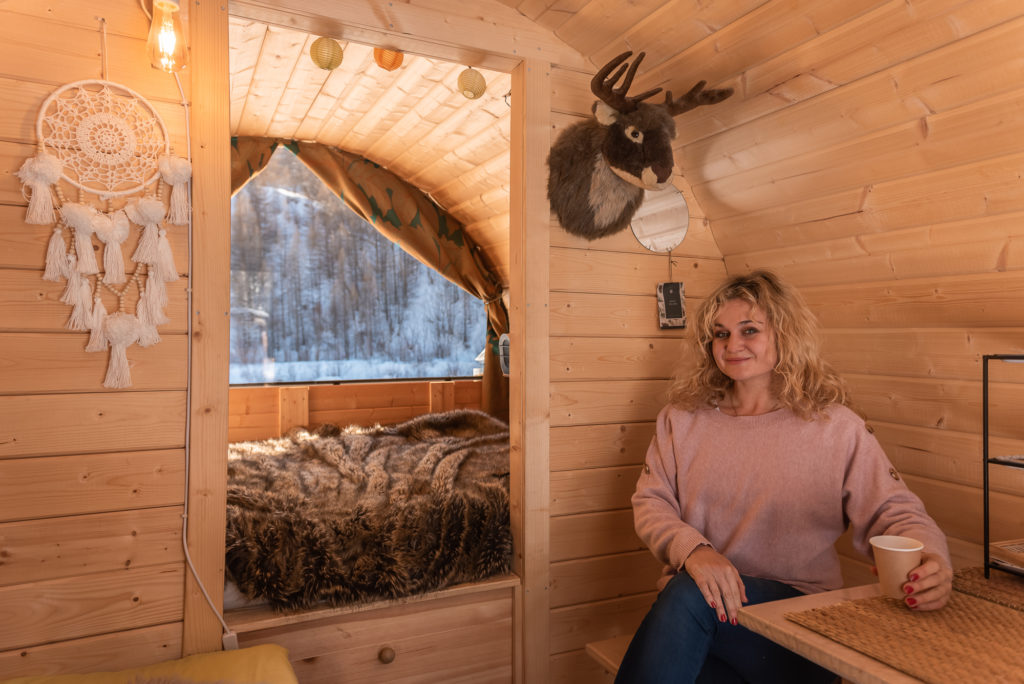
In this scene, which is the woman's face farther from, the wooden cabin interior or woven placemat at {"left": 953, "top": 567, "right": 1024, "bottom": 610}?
woven placemat at {"left": 953, "top": 567, "right": 1024, "bottom": 610}

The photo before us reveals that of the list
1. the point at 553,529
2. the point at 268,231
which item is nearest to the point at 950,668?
the point at 553,529

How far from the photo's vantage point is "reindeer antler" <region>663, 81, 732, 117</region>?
1.82 m

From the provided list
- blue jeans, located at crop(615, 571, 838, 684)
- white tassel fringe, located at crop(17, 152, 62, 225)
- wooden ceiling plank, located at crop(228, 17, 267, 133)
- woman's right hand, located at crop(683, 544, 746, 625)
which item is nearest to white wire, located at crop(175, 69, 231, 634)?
white tassel fringe, located at crop(17, 152, 62, 225)

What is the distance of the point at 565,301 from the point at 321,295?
215 cm

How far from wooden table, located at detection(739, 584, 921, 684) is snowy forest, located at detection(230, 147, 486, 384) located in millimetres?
2991

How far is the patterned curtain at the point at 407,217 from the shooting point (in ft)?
11.0

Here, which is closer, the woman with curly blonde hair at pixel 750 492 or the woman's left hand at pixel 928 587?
the woman's left hand at pixel 928 587

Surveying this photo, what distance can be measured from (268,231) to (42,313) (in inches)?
92.0

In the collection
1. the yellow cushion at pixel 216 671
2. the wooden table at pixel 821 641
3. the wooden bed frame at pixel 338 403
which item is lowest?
the yellow cushion at pixel 216 671

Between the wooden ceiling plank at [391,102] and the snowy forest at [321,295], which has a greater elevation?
the wooden ceiling plank at [391,102]

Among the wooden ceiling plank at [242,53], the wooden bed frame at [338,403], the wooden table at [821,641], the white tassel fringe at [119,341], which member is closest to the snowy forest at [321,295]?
the wooden bed frame at [338,403]

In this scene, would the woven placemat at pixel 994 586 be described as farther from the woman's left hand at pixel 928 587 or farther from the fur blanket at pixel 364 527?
the fur blanket at pixel 364 527

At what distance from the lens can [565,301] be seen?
2.05 meters

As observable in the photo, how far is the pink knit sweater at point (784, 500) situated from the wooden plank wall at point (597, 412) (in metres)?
0.39
